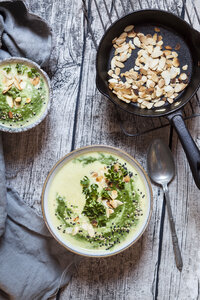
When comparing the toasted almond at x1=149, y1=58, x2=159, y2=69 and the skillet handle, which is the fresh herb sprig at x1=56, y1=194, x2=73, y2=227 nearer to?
the skillet handle

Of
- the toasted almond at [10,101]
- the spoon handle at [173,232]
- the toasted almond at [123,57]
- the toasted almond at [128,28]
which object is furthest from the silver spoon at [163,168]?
the toasted almond at [10,101]

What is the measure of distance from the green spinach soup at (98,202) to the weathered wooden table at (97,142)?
4.9 inches

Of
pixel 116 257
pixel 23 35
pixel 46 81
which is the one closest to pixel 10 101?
pixel 46 81

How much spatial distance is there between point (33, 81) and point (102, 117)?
31cm

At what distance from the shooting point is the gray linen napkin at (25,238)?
5.31 feet

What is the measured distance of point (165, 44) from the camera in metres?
1.70

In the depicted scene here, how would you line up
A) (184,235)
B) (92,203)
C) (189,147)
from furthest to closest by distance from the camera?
(184,235), (92,203), (189,147)

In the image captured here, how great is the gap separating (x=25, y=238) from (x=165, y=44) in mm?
975

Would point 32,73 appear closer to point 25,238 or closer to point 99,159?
point 99,159

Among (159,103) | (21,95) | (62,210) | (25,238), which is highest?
(21,95)

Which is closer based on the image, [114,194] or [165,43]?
[114,194]

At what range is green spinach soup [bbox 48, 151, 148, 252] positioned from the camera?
157cm

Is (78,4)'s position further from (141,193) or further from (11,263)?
(11,263)

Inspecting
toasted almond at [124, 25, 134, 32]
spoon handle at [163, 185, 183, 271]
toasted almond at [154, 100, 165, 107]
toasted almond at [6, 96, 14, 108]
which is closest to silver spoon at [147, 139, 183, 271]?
spoon handle at [163, 185, 183, 271]
